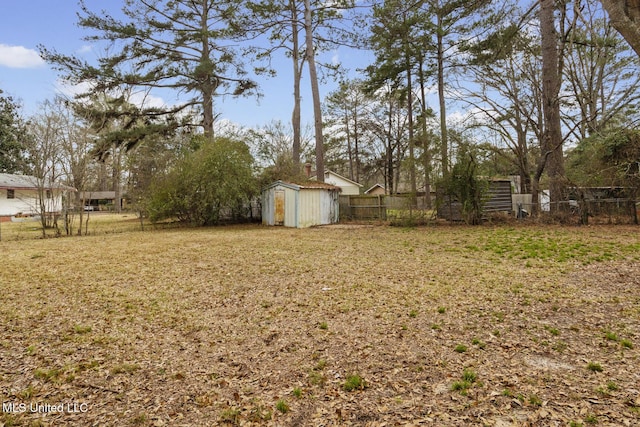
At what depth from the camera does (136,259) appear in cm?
684

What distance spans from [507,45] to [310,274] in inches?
437

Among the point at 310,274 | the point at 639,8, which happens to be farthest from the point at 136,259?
the point at 639,8

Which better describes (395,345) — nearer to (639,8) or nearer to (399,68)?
(639,8)

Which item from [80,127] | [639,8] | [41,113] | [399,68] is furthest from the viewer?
[399,68]

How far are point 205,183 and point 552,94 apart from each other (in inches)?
506

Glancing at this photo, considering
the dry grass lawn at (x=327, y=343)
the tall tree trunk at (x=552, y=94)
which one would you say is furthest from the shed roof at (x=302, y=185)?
the tall tree trunk at (x=552, y=94)

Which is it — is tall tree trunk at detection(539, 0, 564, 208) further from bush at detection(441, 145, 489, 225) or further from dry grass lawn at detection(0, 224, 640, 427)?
dry grass lawn at detection(0, 224, 640, 427)

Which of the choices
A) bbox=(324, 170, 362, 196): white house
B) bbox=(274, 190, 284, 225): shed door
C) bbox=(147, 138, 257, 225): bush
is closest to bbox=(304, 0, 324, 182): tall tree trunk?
bbox=(274, 190, 284, 225): shed door

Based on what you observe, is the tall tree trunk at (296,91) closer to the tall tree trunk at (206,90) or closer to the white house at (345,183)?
the tall tree trunk at (206,90)

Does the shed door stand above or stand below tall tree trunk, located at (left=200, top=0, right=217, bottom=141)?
below

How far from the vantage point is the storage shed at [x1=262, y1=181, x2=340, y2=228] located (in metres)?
13.4

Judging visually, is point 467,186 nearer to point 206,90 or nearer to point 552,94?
point 552,94

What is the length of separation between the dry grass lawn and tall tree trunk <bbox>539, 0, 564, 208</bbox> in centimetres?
649

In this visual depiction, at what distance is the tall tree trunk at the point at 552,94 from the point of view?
36.3 ft
